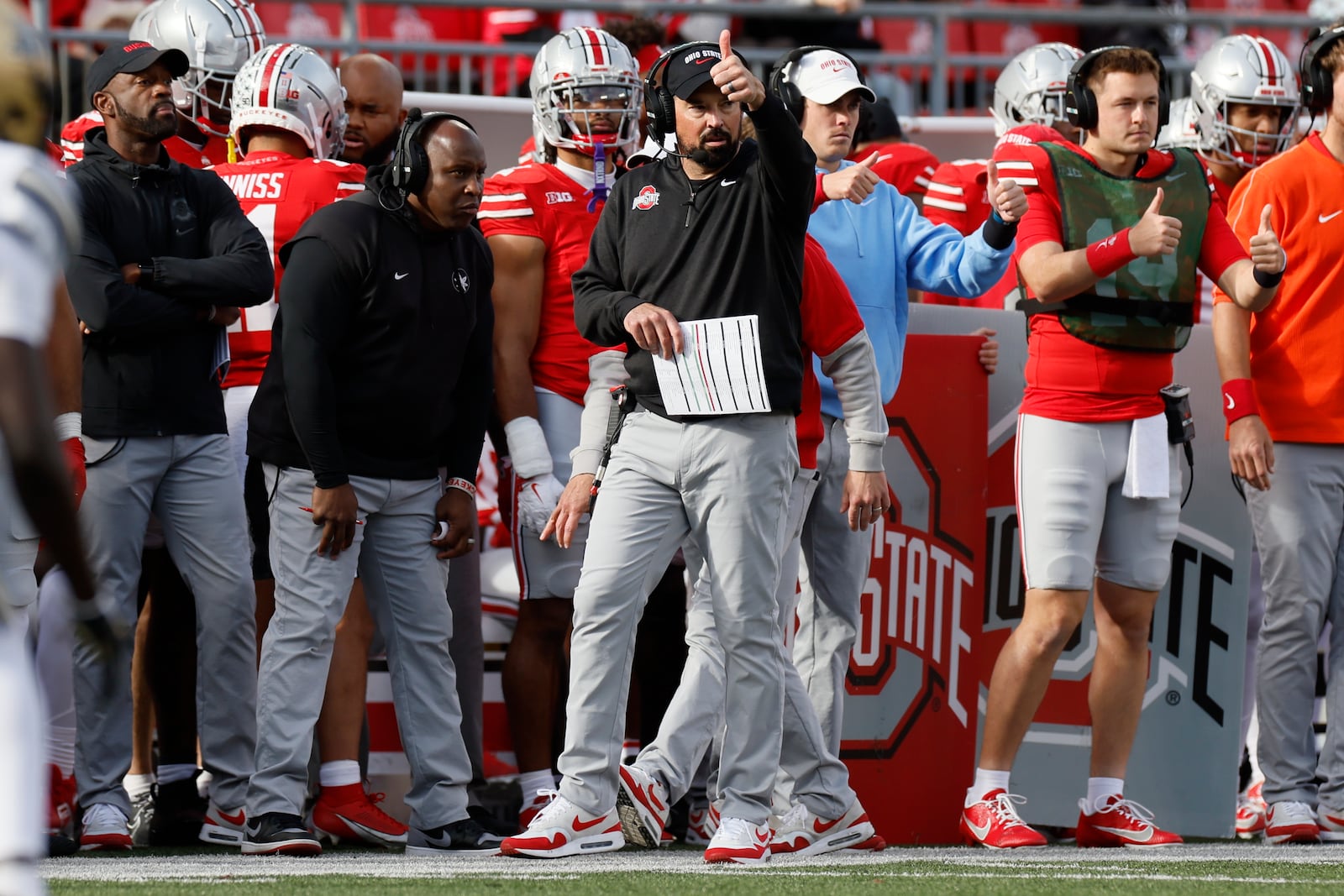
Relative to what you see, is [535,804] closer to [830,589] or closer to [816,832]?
[816,832]

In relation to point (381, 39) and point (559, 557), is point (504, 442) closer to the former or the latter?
point (559, 557)

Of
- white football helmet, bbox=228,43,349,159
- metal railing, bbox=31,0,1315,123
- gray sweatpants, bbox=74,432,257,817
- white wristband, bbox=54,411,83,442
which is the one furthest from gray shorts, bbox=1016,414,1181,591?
metal railing, bbox=31,0,1315,123

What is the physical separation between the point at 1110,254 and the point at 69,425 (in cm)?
274

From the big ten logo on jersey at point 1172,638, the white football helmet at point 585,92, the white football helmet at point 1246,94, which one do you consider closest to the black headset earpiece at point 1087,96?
the big ten logo on jersey at point 1172,638

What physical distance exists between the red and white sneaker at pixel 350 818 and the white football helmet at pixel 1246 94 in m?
4.07

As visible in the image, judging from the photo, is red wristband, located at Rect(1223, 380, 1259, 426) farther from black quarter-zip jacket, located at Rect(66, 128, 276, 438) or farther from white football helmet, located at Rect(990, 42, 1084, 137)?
black quarter-zip jacket, located at Rect(66, 128, 276, 438)

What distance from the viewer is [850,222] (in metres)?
5.64

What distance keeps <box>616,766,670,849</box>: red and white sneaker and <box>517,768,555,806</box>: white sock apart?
48 centimetres

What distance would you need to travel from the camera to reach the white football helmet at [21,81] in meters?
2.75

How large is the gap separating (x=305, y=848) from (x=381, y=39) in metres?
5.38

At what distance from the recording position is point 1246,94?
721 centimetres

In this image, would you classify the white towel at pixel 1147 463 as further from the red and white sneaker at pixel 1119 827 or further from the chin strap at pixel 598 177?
the chin strap at pixel 598 177

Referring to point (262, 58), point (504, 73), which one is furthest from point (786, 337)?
point (504, 73)

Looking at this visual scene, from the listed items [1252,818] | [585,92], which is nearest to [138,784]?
[585,92]
